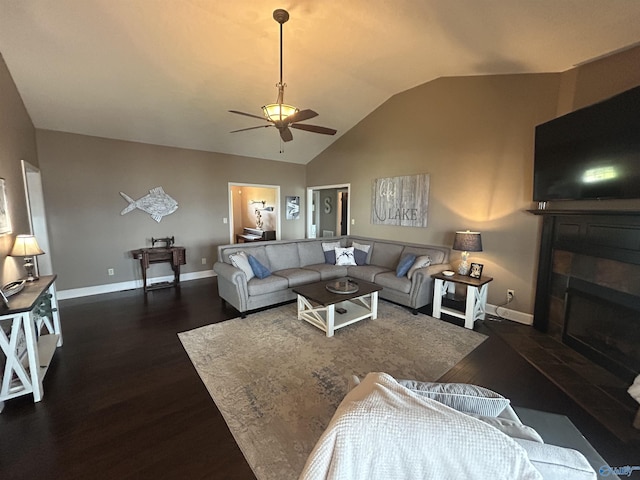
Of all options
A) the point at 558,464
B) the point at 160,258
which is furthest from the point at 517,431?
the point at 160,258

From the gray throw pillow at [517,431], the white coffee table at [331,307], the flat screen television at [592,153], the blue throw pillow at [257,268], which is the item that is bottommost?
the white coffee table at [331,307]

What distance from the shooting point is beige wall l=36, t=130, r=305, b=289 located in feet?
14.1

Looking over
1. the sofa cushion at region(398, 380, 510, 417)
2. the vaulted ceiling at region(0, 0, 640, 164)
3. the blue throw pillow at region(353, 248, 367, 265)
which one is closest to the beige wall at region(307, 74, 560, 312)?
the vaulted ceiling at region(0, 0, 640, 164)

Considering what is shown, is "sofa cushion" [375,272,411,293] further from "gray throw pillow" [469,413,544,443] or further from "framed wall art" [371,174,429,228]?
"gray throw pillow" [469,413,544,443]

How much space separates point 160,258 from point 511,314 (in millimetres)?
5671

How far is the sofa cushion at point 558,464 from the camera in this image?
2.43ft

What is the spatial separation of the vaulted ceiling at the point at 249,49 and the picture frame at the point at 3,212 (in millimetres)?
1497

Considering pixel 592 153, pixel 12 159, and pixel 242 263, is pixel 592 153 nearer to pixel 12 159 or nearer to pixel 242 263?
pixel 242 263

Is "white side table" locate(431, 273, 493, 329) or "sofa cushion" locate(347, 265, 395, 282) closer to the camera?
"white side table" locate(431, 273, 493, 329)

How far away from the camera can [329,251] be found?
495 cm

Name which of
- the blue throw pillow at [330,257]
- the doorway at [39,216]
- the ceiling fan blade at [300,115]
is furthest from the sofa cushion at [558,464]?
the doorway at [39,216]

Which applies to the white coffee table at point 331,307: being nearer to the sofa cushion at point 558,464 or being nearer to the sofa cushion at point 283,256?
the sofa cushion at point 283,256

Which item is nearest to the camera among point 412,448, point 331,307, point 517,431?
point 412,448

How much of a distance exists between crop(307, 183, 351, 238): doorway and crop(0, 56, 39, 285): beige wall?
5100 mm
